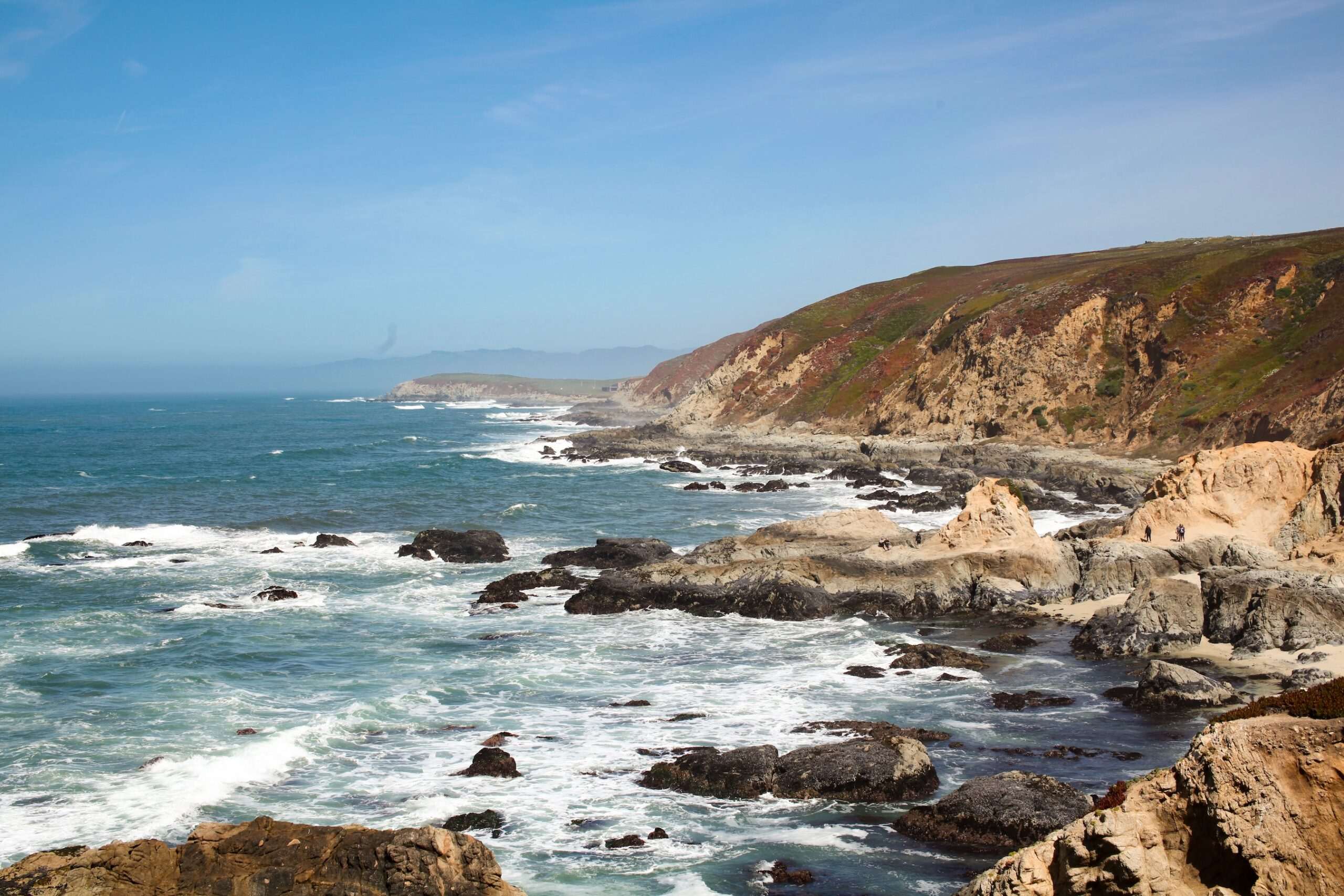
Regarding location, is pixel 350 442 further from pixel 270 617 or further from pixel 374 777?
pixel 374 777

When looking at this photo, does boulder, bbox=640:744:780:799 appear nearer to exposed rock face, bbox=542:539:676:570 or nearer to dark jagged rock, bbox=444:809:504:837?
dark jagged rock, bbox=444:809:504:837

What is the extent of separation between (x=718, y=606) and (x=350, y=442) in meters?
85.1

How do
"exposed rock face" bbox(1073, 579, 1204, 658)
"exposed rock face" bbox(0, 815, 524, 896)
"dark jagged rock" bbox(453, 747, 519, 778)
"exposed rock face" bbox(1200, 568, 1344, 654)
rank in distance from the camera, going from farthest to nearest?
"exposed rock face" bbox(1073, 579, 1204, 658), "exposed rock face" bbox(1200, 568, 1344, 654), "dark jagged rock" bbox(453, 747, 519, 778), "exposed rock face" bbox(0, 815, 524, 896)

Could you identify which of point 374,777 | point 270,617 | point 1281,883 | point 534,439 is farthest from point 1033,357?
point 1281,883

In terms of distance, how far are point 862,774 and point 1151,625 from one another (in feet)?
42.3

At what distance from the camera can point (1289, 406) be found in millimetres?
57344

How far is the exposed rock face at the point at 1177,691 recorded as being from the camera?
2177 cm

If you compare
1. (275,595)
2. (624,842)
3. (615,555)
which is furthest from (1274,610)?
(275,595)

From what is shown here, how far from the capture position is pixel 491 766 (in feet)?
63.5

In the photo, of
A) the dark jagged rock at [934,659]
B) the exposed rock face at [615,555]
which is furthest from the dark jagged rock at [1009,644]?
the exposed rock face at [615,555]

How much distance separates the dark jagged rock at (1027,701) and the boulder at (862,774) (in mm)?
4753

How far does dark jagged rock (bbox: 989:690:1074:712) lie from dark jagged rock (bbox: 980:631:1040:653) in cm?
411

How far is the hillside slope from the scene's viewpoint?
64562 millimetres

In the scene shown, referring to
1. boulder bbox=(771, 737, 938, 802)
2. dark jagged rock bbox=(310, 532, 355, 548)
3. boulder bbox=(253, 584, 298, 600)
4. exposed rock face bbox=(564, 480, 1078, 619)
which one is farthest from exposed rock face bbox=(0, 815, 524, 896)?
dark jagged rock bbox=(310, 532, 355, 548)
